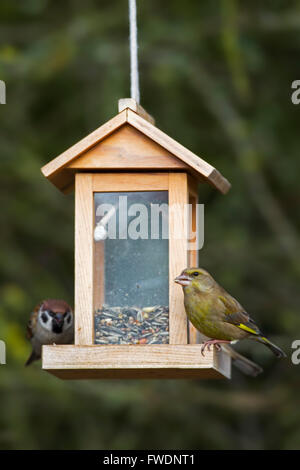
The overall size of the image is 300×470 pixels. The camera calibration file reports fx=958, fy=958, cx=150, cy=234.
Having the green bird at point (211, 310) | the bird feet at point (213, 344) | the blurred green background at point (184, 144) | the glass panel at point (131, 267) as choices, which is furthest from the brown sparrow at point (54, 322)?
the blurred green background at point (184, 144)

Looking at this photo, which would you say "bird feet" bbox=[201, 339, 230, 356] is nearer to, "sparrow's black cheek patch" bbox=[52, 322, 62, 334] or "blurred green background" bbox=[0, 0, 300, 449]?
"sparrow's black cheek patch" bbox=[52, 322, 62, 334]

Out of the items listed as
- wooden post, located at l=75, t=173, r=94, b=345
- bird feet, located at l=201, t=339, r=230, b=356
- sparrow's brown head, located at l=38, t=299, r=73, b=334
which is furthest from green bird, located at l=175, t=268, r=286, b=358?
sparrow's brown head, located at l=38, t=299, r=73, b=334

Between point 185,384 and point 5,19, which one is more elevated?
point 5,19

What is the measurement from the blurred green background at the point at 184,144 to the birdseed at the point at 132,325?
2.41 m

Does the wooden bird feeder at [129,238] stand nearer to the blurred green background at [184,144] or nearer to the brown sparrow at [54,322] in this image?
the brown sparrow at [54,322]

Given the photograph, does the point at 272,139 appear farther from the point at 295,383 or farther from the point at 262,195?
the point at 295,383

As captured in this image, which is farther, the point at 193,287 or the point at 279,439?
the point at 279,439

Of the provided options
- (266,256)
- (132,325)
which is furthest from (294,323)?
(132,325)

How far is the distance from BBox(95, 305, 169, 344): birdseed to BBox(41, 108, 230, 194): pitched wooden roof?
701mm

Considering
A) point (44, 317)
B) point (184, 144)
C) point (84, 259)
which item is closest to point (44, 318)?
point (44, 317)

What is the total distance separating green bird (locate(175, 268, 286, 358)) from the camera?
15.0 feet

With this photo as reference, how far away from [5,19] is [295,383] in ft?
13.8
